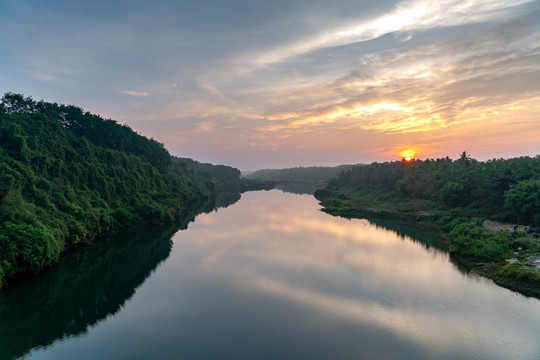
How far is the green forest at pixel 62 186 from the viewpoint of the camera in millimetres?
26047

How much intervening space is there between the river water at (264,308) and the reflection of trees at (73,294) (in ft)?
0.36

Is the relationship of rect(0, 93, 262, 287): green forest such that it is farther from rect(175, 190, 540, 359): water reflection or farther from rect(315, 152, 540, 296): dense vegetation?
rect(315, 152, 540, 296): dense vegetation

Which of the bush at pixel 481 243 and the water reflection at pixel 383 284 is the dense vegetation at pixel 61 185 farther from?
the bush at pixel 481 243

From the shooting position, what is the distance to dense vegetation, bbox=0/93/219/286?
85.5 feet

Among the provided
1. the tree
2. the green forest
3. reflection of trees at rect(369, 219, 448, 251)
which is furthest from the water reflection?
the green forest

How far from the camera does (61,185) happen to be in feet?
133

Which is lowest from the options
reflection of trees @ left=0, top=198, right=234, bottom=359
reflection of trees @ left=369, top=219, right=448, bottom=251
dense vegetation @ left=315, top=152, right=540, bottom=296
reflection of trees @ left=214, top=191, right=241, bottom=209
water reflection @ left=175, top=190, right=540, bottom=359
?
reflection of trees @ left=0, top=198, right=234, bottom=359

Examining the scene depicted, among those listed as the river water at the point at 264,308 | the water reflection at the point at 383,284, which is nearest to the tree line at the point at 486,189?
the water reflection at the point at 383,284

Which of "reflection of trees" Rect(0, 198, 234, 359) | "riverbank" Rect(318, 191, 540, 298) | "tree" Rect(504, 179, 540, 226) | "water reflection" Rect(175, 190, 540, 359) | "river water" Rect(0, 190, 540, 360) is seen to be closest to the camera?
"river water" Rect(0, 190, 540, 360)

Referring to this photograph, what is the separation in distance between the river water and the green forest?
325 cm

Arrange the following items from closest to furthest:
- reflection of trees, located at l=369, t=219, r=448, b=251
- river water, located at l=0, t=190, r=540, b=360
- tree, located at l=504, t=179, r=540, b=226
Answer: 1. river water, located at l=0, t=190, r=540, b=360
2. tree, located at l=504, t=179, r=540, b=226
3. reflection of trees, located at l=369, t=219, r=448, b=251

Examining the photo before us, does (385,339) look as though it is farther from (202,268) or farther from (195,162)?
(195,162)

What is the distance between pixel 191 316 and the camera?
2125 cm

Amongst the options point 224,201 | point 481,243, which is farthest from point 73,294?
point 224,201
